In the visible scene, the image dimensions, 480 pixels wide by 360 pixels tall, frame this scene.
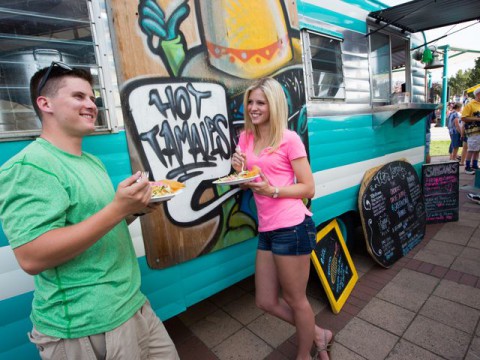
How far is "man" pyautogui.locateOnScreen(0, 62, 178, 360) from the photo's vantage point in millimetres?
985

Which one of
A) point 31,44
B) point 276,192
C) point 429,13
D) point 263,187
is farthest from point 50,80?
point 429,13

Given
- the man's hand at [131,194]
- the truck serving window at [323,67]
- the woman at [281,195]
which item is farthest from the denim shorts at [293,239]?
the truck serving window at [323,67]

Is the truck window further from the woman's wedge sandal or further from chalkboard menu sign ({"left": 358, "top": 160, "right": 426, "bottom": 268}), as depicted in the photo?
the woman's wedge sandal

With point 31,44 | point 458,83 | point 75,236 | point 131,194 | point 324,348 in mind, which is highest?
point 458,83

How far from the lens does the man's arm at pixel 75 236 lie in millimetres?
986

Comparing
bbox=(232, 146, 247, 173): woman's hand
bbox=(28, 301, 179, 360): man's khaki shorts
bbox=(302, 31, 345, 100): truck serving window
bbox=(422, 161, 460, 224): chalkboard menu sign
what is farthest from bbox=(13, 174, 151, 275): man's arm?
bbox=(422, 161, 460, 224): chalkboard menu sign

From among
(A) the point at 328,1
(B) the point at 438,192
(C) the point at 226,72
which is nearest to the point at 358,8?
(A) the point at 328,1

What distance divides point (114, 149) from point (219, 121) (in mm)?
836

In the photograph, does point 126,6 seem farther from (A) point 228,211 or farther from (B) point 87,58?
(A) point 228,211

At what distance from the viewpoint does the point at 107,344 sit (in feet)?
3.95

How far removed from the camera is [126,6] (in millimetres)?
1752

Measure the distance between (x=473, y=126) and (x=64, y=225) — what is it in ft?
30.0

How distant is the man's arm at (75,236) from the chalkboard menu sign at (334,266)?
7.18ft

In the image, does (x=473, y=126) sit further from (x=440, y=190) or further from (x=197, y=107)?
(x=197, y=107)
